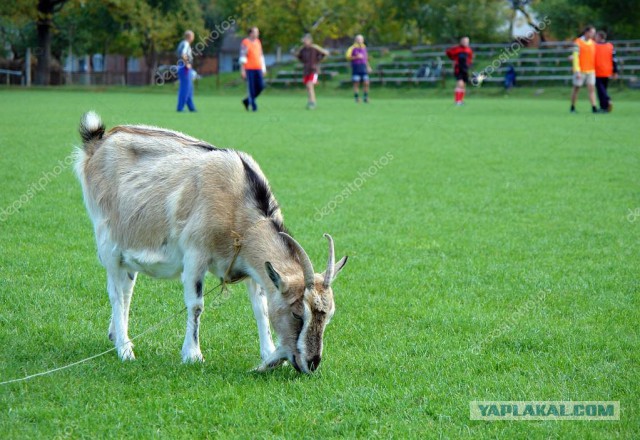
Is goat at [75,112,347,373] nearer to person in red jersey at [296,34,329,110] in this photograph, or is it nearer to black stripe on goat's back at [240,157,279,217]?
black stripe on goat's back at [240,157,279,217]

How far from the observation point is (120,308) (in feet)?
20.0

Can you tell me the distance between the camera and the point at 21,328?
628cm

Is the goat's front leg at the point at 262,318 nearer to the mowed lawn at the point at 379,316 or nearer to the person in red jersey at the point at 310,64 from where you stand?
the mowed lawn at the point at 379,316

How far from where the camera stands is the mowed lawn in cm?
480

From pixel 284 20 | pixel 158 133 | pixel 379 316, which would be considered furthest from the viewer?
pixel 284 20

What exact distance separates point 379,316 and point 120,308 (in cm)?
217

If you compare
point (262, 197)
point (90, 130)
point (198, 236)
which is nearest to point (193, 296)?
point (198, 236)

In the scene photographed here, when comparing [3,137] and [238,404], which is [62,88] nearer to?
[3,137]

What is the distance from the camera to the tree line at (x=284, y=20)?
53.7m

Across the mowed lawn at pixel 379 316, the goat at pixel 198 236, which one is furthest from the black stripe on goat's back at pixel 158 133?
the mowed lawn at pixel 379 316

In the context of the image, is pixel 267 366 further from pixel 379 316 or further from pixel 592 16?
pixel 592 16

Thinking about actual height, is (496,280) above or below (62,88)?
below

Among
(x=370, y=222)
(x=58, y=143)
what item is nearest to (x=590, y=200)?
(x=370, y=222)

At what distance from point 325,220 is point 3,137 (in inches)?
418
